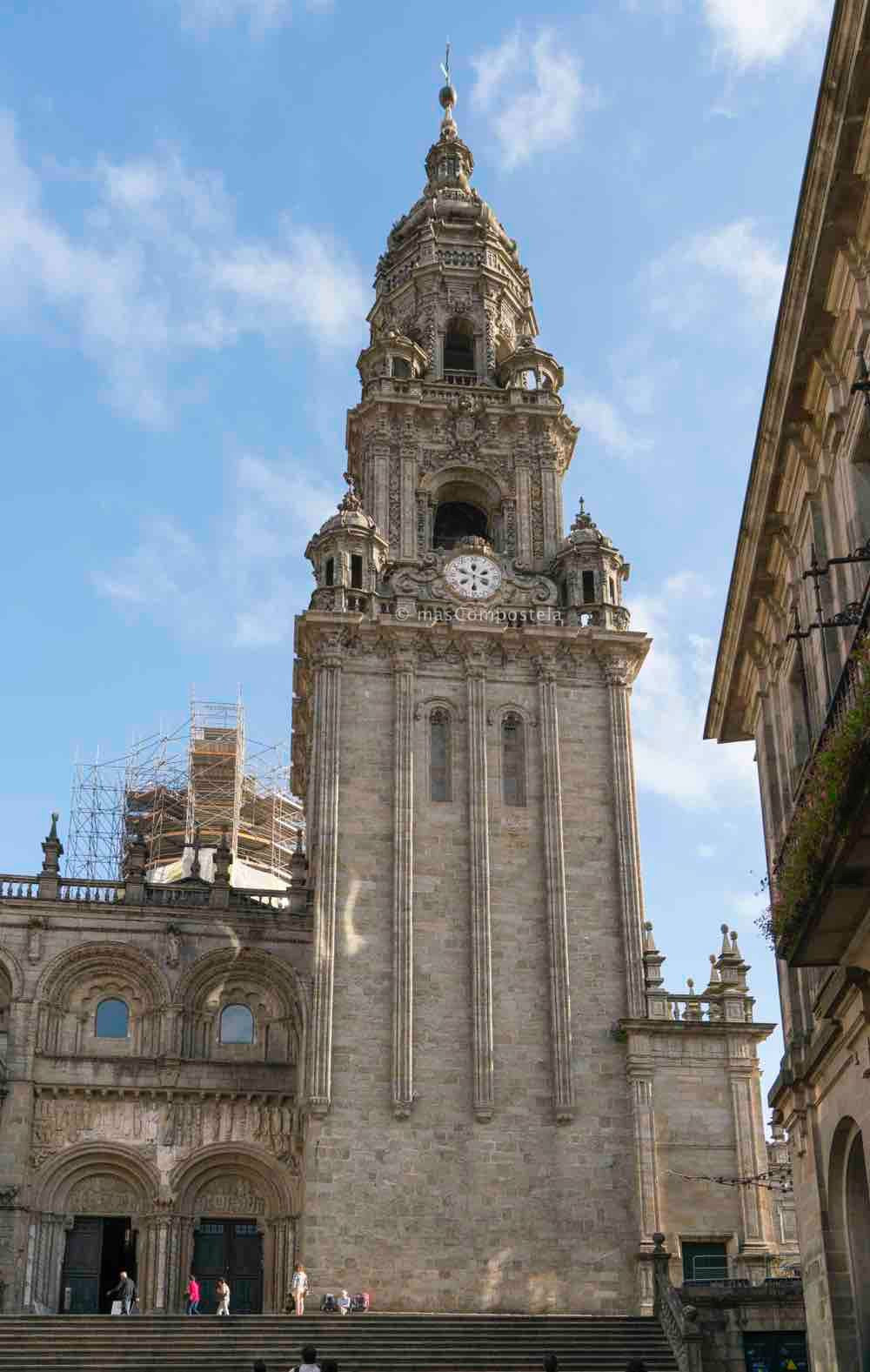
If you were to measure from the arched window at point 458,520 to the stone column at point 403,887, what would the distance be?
7323 millimetres

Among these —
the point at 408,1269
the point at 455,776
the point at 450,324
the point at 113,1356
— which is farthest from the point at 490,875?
the point at 450,324

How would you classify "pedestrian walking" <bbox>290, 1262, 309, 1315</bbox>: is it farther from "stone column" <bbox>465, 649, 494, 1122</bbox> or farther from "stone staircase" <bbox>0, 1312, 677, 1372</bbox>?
"stone column" <bbox>465, 649, 494, 1122</bbox>

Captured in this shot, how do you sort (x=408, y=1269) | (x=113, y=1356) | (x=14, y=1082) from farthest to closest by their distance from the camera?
(x=14, y=1082)
(x=408, y=1269)
(x=113, y=1356)

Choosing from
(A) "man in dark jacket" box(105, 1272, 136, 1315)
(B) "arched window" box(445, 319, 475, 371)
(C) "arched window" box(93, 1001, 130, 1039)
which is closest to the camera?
(A) "man in dark jacket" box(105, 1272, 136, 1315)

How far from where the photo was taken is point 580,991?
39.2m

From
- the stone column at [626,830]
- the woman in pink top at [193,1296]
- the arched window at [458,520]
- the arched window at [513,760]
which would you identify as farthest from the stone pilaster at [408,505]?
the woman in pink top at [193,1296]

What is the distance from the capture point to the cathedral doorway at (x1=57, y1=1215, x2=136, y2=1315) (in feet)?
123

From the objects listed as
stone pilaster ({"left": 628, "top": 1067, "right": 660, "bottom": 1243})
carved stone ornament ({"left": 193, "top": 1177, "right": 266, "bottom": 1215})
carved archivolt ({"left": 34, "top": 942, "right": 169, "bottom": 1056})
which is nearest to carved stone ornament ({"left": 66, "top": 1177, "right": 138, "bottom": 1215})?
carved stone ornament ({"left": 193, "top": 1177, "right": 266, "bottom": 1215})

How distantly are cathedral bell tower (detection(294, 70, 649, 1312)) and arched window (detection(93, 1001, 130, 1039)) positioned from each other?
18.4ft

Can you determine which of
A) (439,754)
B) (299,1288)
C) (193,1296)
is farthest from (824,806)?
(439,754)

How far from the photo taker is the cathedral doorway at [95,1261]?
37.5 m

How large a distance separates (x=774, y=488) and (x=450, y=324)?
34.2m

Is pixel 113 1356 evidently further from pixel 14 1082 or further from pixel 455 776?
pixel 455 776

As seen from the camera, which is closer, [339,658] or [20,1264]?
[20,1264]
